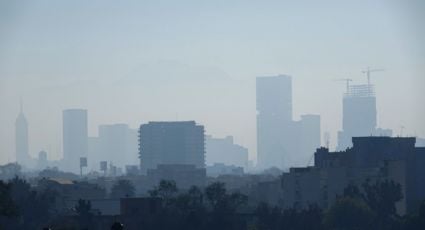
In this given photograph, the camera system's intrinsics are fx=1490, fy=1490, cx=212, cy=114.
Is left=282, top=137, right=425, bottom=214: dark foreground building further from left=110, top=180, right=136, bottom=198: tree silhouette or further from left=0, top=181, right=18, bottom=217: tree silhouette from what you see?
left=0, top=181, right=18, bottom=217: tree silhouette

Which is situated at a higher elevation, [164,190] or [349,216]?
[164,190]

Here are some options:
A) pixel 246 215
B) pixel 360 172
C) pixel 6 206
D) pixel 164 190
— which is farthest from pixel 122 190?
pixel 6 206

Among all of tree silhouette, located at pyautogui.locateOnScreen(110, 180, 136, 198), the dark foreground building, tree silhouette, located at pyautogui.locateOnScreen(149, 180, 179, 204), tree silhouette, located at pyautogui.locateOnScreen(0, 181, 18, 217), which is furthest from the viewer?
tree silhouette, located at pyautogui.locateOnScreen(110, 180, 136, 198)

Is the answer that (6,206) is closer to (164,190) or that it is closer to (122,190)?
(164,190)

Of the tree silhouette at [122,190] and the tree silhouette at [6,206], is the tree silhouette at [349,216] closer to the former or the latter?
the tree silhouette at [6,206]

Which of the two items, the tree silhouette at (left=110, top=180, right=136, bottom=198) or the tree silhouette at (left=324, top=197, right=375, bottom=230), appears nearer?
the tree silhouette at (left=324, top=197, right=375, bottom=230)

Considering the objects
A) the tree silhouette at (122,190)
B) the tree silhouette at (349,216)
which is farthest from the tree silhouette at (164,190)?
the tree silhouette at (122,190)

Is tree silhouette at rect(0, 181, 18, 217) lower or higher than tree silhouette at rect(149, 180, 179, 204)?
lower

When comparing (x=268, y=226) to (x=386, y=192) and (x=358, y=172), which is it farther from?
(x=358, y=172)

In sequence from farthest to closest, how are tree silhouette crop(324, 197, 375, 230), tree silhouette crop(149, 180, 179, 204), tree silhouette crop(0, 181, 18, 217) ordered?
tree silhouette crop(149, 180, 179, 204), tree silhouette crop(324, 197, 375, 230), tree silhouette crop(0, 181, 18, 217)

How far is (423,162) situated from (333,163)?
29.9ft

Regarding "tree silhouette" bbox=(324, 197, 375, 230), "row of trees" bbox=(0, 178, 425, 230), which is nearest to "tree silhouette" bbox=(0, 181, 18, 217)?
"row of trees" bbox=(0, 178, 425, 230)

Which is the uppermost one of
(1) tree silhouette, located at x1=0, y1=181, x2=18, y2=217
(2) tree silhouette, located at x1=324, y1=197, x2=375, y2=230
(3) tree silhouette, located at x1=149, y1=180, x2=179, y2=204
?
(3) tree silhouette, located at x1=149, y1=180, x2=179, y2=204

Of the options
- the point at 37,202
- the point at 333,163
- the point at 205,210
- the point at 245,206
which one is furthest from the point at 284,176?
the point at 205,210
